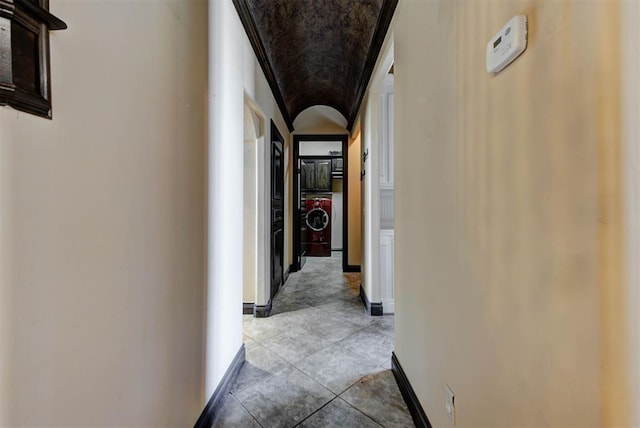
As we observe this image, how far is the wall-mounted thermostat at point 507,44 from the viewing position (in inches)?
26.3

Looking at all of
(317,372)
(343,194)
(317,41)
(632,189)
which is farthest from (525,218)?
(343,194)

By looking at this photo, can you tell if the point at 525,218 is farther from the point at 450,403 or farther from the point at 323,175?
the point at 323,175

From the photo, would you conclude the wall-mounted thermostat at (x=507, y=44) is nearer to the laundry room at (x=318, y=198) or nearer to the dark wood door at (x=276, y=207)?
the dark wood door at (x=276, y=207)

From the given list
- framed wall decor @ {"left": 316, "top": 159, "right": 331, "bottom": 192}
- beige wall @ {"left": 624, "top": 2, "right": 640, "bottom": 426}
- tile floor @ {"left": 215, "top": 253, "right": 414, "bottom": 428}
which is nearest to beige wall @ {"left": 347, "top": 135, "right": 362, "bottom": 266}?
tile floor @ {"left": 215, "top": 253, "right": 414, "bottom": 428}

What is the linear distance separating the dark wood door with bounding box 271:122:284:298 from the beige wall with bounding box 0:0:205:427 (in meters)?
1.94

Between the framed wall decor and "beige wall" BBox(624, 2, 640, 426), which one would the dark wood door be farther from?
the framed wall decor

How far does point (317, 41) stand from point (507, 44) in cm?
247

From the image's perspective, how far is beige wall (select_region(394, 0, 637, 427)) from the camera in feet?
1.61

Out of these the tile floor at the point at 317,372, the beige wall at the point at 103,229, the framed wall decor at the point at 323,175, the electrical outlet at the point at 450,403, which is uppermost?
the framed wall decor at the point at 323,175

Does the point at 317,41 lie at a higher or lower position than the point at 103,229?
higher

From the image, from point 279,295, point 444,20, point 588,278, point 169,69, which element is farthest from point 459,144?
point 279,295

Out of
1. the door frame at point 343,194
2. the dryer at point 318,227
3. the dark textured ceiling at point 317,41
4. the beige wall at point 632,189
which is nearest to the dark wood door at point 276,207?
→ the dark textured ceiling at point 317,41

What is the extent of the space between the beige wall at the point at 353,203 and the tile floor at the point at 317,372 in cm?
178

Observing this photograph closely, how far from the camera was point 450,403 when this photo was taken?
108cm
